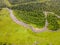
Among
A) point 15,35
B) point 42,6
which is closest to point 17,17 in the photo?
point 15,35

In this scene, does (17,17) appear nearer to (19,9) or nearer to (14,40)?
(19,9)

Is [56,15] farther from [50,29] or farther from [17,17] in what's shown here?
[17,17]

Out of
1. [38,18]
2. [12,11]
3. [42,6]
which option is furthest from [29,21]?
[42,6]

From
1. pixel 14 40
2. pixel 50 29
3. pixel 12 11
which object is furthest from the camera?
pixel 12 11

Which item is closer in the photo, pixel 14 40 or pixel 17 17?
pixel 14 40

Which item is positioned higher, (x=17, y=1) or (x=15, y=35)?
(x=17, y=1)

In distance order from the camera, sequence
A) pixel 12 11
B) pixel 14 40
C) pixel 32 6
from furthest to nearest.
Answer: pixel 32 6, pixel 12 11, pixel 14 40
